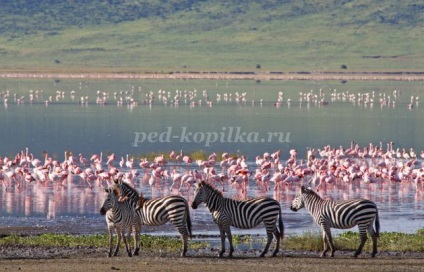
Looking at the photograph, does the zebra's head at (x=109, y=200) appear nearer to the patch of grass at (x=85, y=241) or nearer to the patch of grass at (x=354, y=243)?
the patch of grass at (x=85, y=241)

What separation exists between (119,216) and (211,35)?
4936 inches

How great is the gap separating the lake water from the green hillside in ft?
109

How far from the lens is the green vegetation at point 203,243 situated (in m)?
17.5

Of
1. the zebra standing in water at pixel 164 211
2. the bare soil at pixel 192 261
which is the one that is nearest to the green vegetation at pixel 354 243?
the bare soil at pixel 192 261

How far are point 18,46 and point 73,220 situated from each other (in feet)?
375

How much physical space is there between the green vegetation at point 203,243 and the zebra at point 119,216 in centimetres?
98

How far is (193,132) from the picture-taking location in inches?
1764

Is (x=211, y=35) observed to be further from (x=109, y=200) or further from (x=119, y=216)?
(x=109, y=200)

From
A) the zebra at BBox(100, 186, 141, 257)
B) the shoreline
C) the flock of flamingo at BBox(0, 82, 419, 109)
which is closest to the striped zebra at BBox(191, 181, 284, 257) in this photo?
the zebra at BBox(100, 186, 141, 257)

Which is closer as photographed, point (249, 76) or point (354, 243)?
point (354, 243)

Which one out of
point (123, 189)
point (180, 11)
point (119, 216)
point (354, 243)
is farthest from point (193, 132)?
point (180, 11)

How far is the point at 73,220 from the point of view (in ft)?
71.6

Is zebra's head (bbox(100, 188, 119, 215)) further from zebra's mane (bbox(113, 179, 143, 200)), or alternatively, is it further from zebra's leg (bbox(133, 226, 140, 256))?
zebra's leg (bbox(133, 226, 140, 256))

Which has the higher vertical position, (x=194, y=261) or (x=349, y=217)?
(x=349, y=217)
